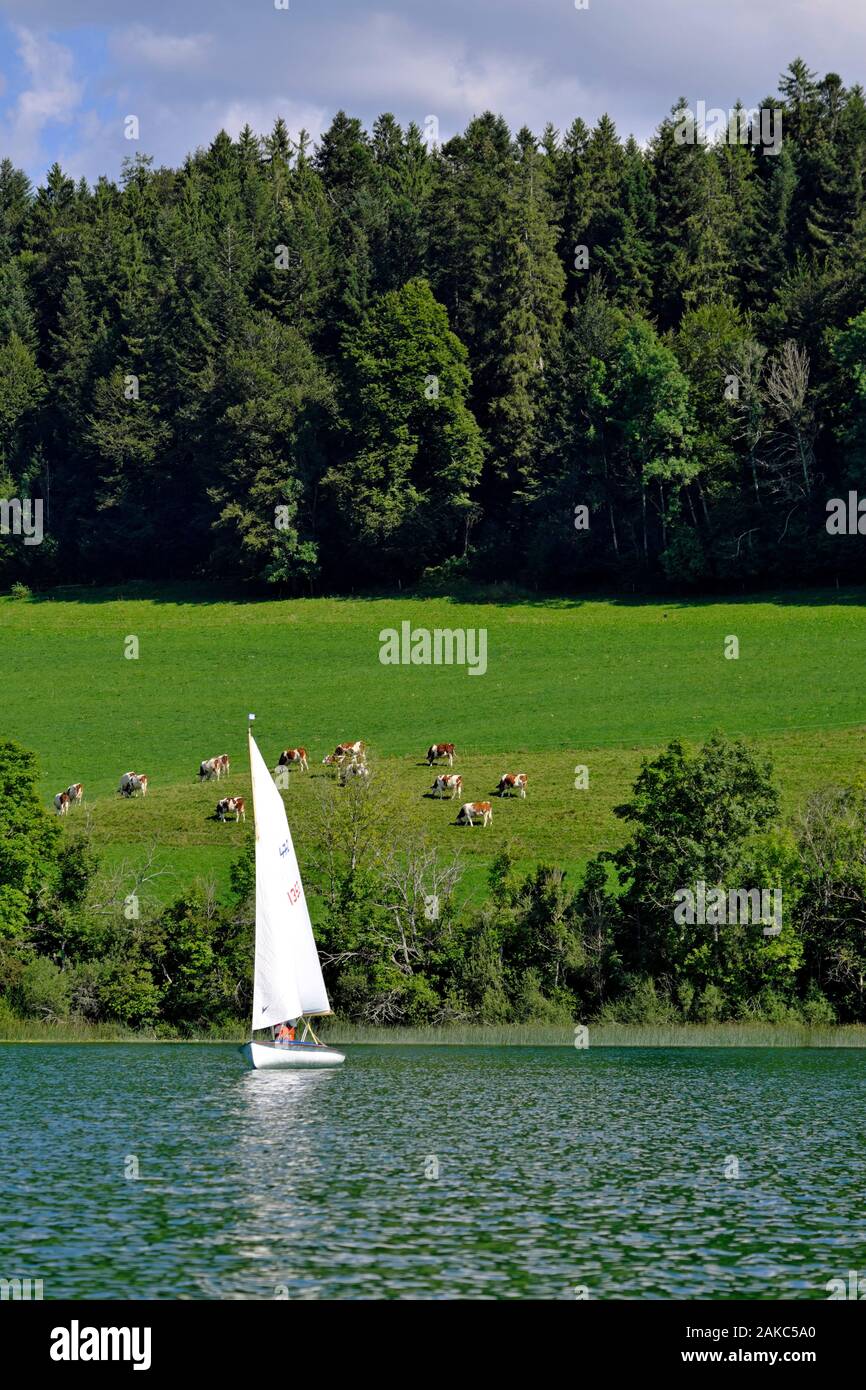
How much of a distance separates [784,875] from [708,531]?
6399 cm

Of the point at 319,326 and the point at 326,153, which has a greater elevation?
the point at 326,153

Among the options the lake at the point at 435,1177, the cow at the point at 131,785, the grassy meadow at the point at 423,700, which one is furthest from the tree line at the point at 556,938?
the cow at the point at 131,785

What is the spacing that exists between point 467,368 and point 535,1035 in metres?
91.3

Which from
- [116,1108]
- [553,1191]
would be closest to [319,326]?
[116,1108]

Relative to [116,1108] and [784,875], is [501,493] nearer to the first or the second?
[784,875]

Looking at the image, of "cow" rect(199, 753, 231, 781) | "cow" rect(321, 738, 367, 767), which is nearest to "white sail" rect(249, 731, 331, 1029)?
"cow" rect(321, 738, 367, 767)

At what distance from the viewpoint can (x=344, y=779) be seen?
64125 millimetres

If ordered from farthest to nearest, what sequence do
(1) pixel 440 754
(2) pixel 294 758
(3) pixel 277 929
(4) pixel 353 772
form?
(1) pixel 440 754, (2) pixel 294 758, (4) pixel 353 772, (3) pixel 277 929

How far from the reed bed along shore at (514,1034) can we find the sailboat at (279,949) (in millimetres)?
6627

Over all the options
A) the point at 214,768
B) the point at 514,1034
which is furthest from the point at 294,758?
the point at 514,1034

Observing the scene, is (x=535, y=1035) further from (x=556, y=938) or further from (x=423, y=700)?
(x=423, y=700)

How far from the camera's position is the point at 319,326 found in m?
149

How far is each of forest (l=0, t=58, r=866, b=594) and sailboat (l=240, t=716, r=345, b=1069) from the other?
237 ft

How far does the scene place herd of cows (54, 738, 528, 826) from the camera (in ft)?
226
